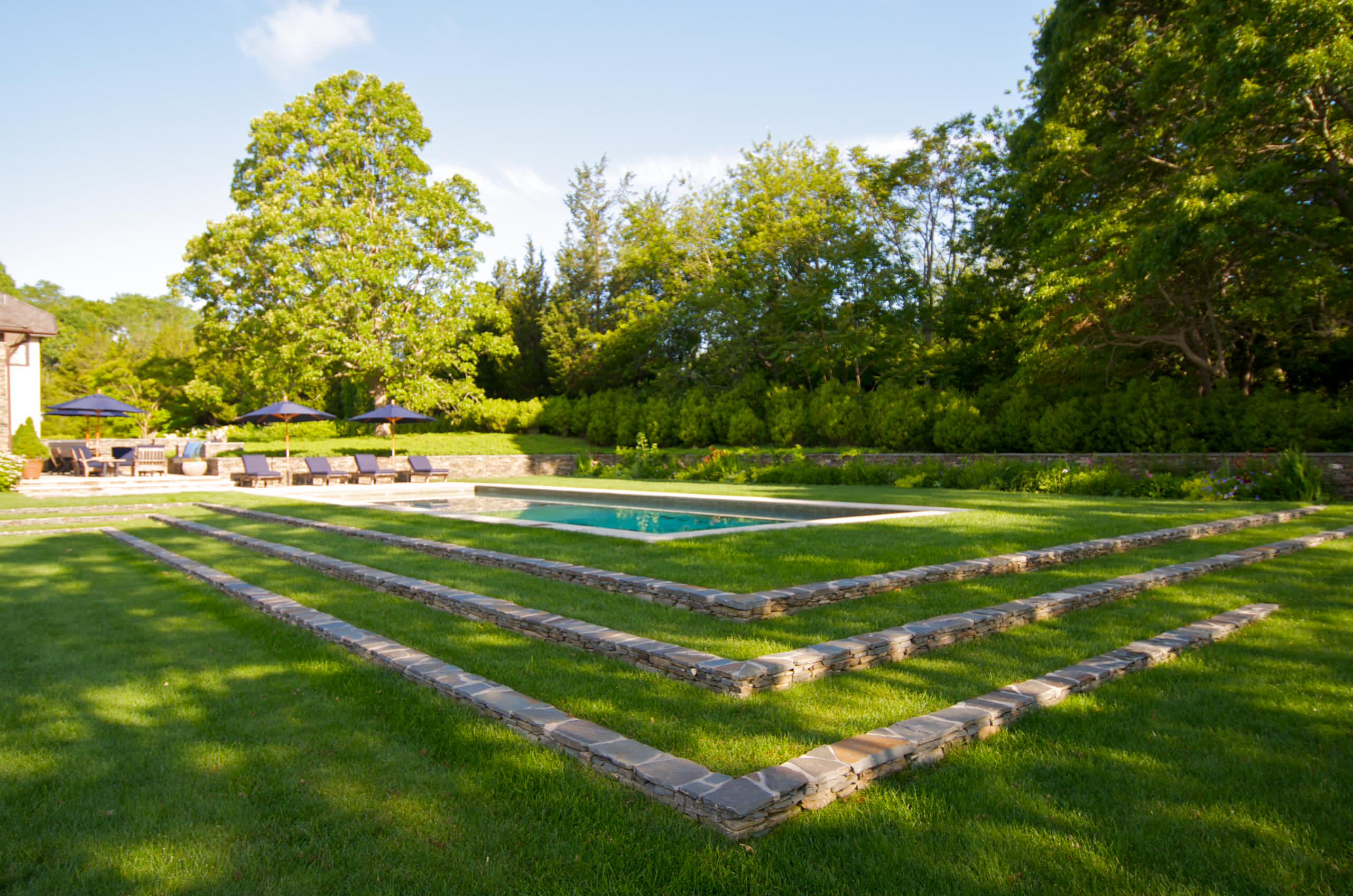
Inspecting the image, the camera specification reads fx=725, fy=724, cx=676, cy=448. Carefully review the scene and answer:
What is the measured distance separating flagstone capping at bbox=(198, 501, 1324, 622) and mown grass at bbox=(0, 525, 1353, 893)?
1085 mm

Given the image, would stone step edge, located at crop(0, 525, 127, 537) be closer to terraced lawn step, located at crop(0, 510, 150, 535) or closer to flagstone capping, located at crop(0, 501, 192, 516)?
terraced lawn step, located at crop(0, 510, 150, 535)

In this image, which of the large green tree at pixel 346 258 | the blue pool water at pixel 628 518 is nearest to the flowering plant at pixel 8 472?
the large green tree at pixel 346 258

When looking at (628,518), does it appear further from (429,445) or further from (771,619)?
(429,445)

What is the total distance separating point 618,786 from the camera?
2643mm

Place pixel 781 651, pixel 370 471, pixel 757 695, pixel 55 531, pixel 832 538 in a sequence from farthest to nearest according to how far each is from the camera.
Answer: pixel 370 471
pixel 55 531
pixel 832 538
pixel 781 651
pixel 757 695

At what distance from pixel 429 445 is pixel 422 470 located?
3661 mm

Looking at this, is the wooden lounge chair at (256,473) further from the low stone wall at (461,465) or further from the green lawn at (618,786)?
the green lawn at (618,786)

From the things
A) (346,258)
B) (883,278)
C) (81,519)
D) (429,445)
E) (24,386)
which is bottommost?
(81,519)

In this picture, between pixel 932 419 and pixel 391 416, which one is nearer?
pixel 932 419

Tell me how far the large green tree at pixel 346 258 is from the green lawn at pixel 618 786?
20277 mm

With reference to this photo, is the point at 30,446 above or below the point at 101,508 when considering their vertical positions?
above

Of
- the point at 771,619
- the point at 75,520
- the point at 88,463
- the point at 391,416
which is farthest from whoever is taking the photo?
the point at 391,416

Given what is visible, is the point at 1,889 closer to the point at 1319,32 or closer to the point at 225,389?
the point at 1319,32

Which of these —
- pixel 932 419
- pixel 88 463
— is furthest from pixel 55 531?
pixel 932 419
